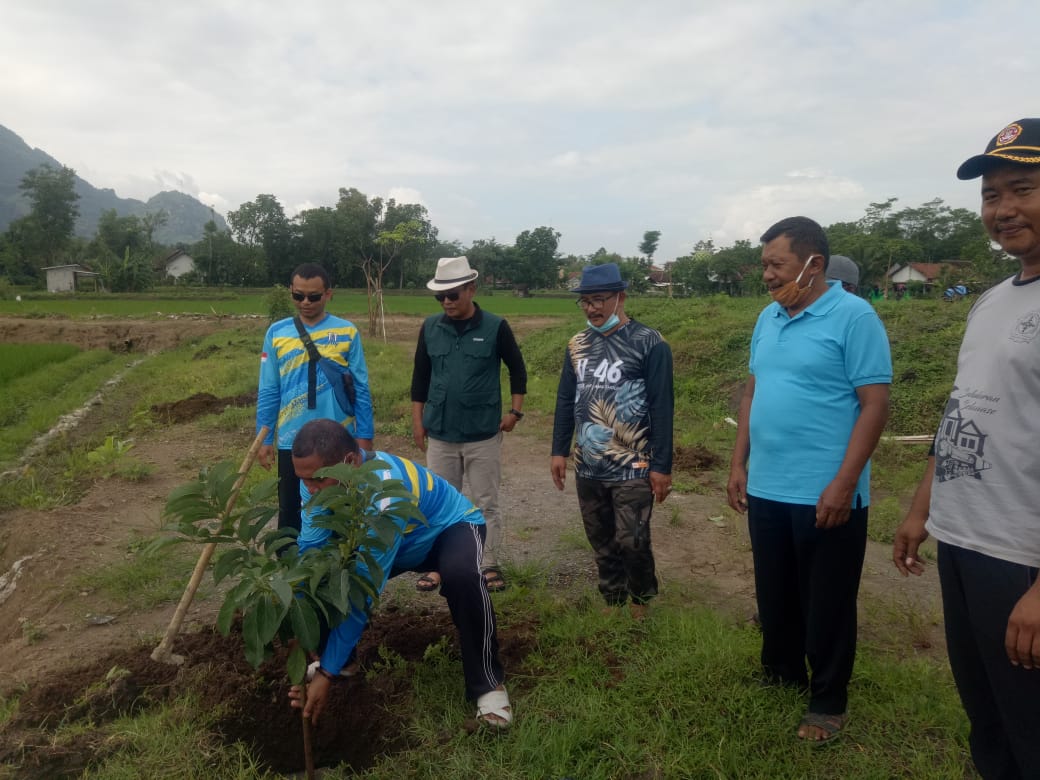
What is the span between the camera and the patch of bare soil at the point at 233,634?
2.53 meters

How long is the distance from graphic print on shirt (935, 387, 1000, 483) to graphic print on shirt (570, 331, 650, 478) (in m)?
1.44

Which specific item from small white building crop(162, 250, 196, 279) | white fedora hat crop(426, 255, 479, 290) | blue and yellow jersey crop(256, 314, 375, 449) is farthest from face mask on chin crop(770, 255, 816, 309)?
small white building crop(162, 250, 196, 279)

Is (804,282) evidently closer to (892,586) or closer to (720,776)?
(720,776)

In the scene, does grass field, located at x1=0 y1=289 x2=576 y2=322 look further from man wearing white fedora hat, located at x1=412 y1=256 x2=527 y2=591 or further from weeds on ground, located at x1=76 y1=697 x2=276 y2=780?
weeds on ground, located at x1=76 y1=697 x2=276 y2=780

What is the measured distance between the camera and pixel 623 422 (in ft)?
10.0

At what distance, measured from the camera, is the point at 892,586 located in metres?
3.83

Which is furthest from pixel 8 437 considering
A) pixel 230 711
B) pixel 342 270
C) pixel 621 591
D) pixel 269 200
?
pixel 269 200

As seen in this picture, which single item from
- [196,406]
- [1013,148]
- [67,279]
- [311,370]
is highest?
[67,279]

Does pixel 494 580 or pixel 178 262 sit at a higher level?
pixel 178 262

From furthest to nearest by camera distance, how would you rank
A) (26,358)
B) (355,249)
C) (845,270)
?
(355,249) → (26,358) → (845,270)

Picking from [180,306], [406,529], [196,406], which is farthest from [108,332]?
[406,529]

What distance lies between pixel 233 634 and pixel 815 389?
2.69 meters

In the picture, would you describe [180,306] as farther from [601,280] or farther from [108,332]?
[601,280]

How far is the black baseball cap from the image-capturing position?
1476 millimetres
